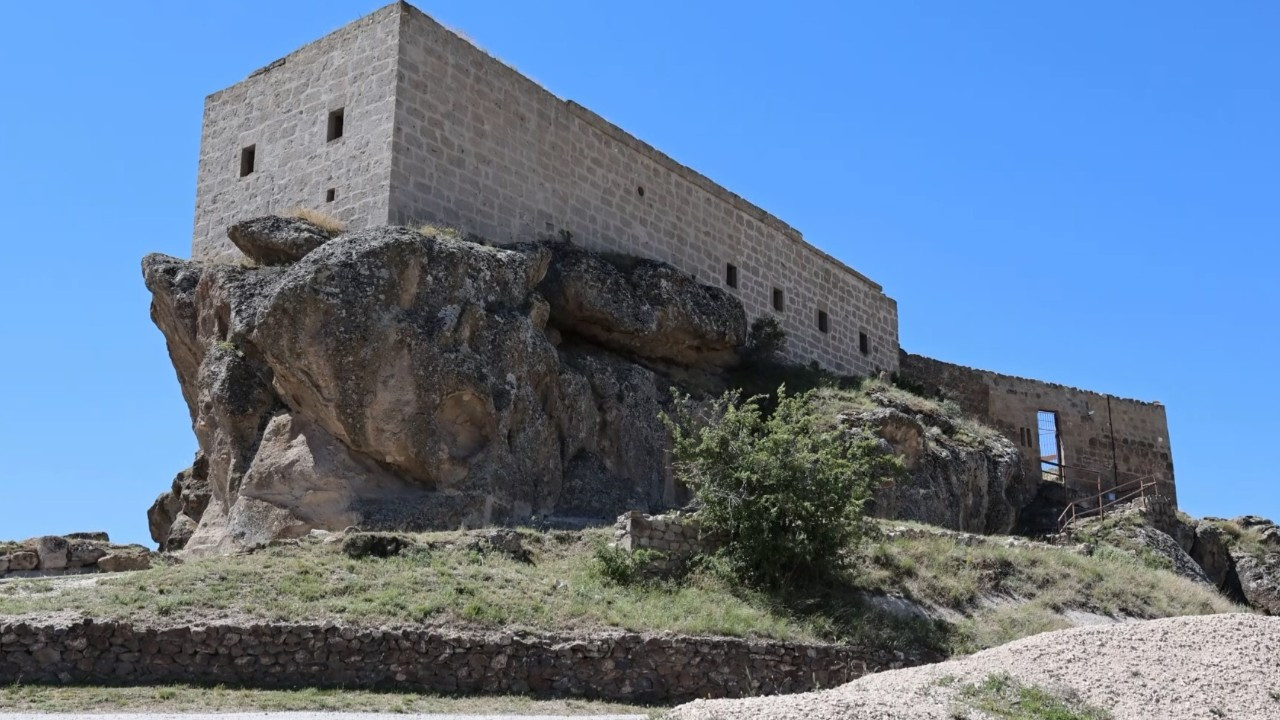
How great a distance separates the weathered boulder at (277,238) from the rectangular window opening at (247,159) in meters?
2.73

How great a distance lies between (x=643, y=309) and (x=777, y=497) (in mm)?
8174

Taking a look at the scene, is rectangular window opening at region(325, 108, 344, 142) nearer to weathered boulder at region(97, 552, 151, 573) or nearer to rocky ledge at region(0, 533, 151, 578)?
rocky ledge at region(0, 533, 151, 578)

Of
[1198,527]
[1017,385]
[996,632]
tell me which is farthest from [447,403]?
[1017,385]

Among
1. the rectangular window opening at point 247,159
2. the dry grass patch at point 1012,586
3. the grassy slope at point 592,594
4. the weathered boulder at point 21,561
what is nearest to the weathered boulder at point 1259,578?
the dry grass patch at point 1012,586

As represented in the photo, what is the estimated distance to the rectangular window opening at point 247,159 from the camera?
24719 millimetres

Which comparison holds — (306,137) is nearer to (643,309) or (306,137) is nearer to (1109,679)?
(643,309)

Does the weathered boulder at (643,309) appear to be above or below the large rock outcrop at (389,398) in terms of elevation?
above

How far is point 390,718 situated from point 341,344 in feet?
28.3

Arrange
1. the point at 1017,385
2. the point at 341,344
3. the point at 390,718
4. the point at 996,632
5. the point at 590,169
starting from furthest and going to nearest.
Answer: the point at 1017,385 < the point at 590,169 < the point at 341,344 < the point at 996,632 < the point at 390,718

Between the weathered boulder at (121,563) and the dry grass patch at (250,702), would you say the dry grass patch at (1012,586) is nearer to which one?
the dry grass patch at (250,702)

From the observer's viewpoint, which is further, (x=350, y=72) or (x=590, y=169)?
(x=590, y=169)

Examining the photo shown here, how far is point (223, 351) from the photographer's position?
69.8ft

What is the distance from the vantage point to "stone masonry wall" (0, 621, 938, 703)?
42.4 feet

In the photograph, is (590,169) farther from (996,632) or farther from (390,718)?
(390,718)
